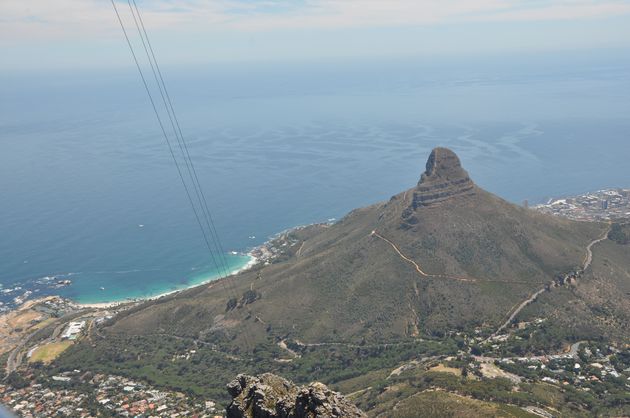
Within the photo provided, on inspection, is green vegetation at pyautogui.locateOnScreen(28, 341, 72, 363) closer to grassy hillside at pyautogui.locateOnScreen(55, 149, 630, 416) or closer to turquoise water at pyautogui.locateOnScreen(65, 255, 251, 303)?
grassy hillside at pyautogui.locateOnScreen(55, 149, 630, 416)

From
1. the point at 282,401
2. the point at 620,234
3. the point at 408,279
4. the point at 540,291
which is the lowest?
the point at 620,234

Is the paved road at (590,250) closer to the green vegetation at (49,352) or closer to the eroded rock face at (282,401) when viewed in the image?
the eroded rock face at (282,401)

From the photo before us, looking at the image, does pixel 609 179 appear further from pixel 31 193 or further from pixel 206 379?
pixel 31 193

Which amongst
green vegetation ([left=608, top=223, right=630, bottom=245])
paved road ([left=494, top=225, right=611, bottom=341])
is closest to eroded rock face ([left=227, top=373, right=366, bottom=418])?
paved road ([left=494, top=225, right=611, bottom=341])

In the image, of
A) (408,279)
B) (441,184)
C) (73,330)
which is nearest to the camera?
(408,279)

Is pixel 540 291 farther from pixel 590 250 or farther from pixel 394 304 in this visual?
pixel 394 304

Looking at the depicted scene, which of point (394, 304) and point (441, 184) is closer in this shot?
point (394, 304)

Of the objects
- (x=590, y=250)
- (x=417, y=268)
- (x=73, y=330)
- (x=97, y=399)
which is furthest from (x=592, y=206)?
(x=97, y=399)

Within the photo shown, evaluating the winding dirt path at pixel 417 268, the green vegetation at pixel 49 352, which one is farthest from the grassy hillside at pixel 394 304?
the green vegetation at pixel 49 352
